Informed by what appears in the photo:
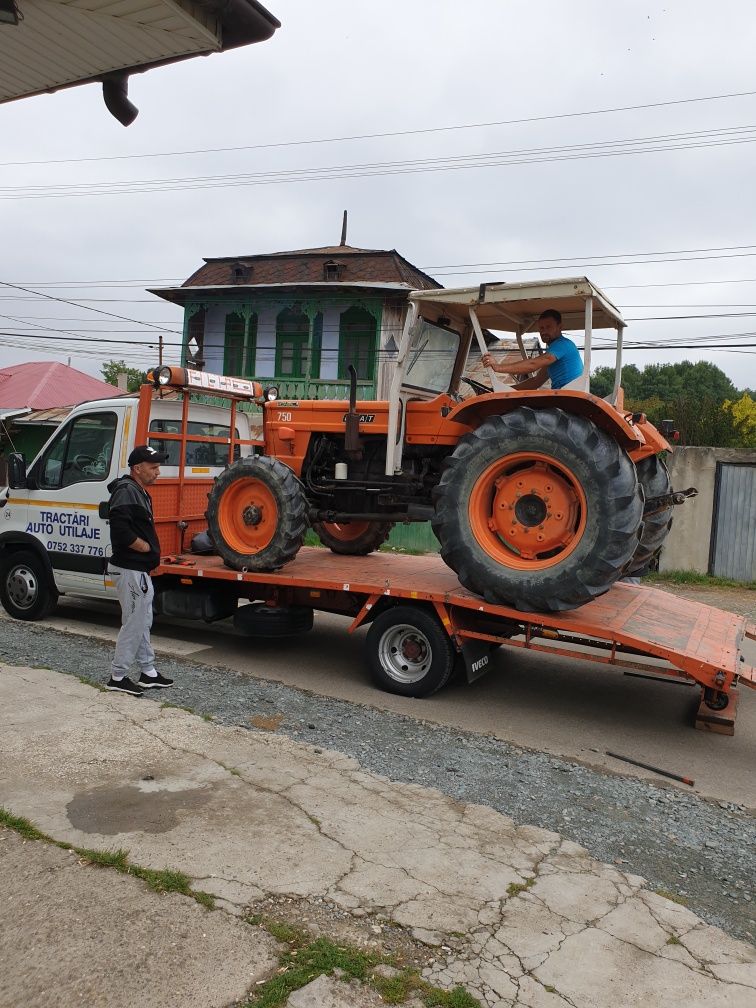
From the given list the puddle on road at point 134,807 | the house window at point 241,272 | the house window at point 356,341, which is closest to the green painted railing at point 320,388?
the house window at point 356,341

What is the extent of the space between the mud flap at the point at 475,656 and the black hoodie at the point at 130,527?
253 cm

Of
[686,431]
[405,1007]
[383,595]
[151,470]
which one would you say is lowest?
[405,1007]

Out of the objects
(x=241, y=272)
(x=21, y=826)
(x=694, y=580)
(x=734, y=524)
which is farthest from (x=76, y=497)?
(x=241, y=272)

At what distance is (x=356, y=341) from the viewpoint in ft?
78.8

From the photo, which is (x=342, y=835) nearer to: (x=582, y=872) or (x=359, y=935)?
(x=359, y=935)

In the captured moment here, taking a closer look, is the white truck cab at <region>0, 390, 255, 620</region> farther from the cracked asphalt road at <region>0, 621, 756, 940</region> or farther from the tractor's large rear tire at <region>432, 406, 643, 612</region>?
the tractor's large rear tire at <region>432, 406, 643, 612</region>

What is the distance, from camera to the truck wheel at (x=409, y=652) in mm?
6137

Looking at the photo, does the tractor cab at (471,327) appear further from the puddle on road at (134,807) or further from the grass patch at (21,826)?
the grass patch at (21,826)

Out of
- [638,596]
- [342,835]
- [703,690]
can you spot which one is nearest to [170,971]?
[342,835]

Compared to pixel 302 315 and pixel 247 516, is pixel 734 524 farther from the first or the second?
pixel 302 315

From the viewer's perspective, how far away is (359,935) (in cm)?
292

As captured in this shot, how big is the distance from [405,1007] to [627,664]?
136 inches

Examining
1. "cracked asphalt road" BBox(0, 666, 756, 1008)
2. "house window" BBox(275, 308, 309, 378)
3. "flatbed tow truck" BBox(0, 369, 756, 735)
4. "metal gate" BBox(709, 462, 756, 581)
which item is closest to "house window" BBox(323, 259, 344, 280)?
"house window" BBox(275, 308, 309, 378)

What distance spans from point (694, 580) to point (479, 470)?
31.6 ft
